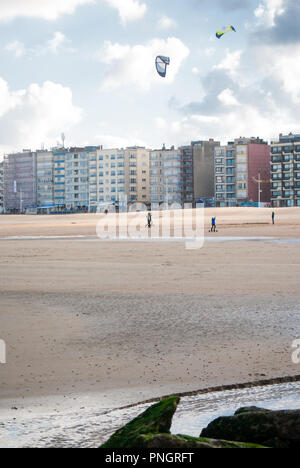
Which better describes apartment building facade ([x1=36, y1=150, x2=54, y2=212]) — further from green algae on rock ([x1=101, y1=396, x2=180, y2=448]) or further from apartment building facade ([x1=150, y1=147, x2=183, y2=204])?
green algae on rock ([x1=101, y1=396, x2=180, y2=448])

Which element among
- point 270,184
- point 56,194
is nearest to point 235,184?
point 270,184

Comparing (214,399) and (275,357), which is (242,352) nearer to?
(275,357)

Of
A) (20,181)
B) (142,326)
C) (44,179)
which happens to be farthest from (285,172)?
(142,326)

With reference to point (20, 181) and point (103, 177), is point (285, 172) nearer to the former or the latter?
point (103, 177)

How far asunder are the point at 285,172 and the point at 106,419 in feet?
439

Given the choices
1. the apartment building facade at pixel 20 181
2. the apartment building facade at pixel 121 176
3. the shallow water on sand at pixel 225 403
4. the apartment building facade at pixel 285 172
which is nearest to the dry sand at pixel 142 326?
the shallow water on sand at pixel 225 403

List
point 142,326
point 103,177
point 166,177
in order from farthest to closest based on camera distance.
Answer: point 103,177 < point 166,177 < point 142,326

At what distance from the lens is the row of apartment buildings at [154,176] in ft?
459

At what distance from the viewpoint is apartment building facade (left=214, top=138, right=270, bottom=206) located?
145m

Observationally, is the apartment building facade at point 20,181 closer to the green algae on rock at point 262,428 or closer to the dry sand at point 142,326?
the dry sand at point 142,326

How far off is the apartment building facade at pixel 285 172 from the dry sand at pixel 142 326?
4535 inches

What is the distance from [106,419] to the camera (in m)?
7.35

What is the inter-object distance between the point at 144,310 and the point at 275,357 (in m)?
4.50

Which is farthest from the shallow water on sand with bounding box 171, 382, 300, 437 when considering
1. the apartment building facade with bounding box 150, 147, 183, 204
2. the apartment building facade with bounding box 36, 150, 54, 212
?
the apartment building facade with bounding box 36, 150, 54, 212
